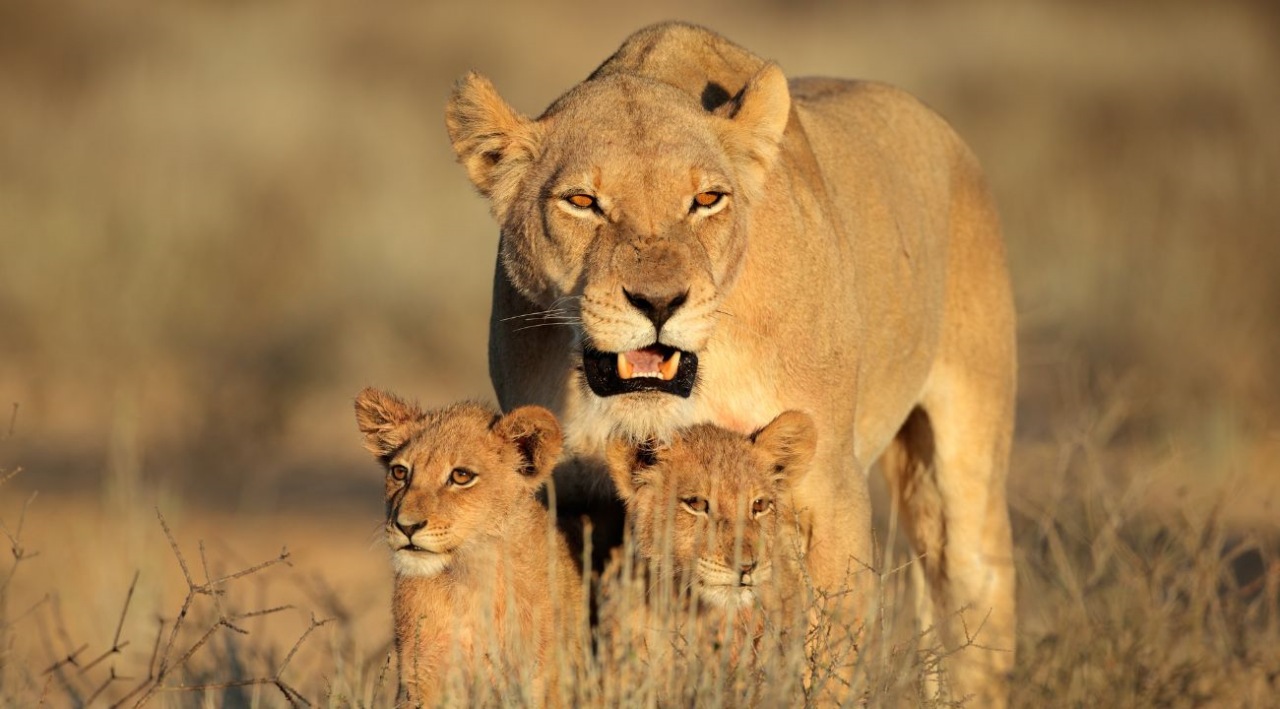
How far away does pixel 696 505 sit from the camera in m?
4.60

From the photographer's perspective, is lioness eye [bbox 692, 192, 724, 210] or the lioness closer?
the lioness

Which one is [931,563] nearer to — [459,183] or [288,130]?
[459,183]

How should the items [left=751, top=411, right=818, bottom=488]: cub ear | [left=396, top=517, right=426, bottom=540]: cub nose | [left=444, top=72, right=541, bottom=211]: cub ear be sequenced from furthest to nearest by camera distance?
[left=444, top=72, right=541, bottom=211]: cub ear, [left=751, top=411, right=818, bottom=488]: cub ear, [left=396, top=517, right=426, bottom=540]: cub nose

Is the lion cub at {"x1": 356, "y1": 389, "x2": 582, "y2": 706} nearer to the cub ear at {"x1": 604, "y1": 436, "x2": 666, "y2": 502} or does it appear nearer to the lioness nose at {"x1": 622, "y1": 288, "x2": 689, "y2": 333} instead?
the cub ear at {"x1": 604, "y1": 436, "x2": 666, "y2": 502}

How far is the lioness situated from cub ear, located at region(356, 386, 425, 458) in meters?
0.48

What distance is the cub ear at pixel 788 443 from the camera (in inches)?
185

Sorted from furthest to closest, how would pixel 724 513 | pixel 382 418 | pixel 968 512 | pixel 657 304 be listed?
pixel 968 512, pixel 382 418, pixel 724 513, pixel 657 304

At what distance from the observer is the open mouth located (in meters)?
4.57

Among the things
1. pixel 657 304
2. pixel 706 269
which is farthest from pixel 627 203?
pixel 657 304

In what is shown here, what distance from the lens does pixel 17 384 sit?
1240 cm

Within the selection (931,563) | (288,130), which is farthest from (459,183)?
(931,563)

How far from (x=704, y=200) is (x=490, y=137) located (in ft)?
2.20

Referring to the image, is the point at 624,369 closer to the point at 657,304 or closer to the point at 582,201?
the point at 657,304

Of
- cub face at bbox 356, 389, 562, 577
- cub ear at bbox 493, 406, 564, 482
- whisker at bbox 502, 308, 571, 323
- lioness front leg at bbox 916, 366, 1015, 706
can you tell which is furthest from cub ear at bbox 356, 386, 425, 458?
lioness front leg at bbox 916, 366, 1015, 706
